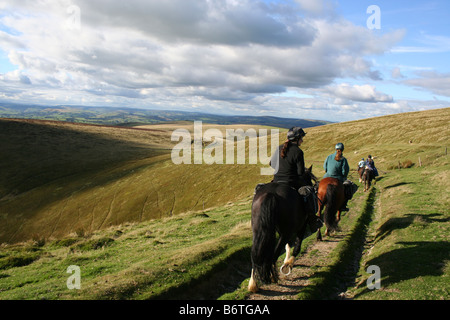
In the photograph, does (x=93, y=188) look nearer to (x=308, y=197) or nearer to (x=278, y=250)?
→ (x=308, y=197)

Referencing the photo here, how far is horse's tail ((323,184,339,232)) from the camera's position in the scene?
1154 centimetres

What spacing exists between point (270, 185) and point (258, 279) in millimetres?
2651

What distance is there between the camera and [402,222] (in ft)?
42.7

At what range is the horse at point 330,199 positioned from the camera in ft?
38.0

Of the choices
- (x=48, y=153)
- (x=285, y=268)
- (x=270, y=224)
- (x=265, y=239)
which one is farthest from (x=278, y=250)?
(x=48, y=153)

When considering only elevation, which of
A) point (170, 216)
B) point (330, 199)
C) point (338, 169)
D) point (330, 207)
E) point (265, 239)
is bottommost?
point (170, 216)

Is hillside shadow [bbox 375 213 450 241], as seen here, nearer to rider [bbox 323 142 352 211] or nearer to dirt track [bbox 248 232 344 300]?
dirt track [bbox 248 232 344 300]

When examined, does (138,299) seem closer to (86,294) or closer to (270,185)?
(86,294)

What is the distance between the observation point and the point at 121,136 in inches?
4808

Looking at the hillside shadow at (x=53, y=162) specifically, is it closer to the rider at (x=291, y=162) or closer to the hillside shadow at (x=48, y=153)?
the hillside shadow at (x=48, y=153)

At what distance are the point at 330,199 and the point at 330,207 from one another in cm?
37

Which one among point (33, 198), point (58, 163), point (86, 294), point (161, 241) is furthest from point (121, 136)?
point (86, 294)

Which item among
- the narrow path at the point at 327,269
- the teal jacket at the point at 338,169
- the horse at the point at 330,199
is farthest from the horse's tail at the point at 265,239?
the teal jacket at the point at 338,169

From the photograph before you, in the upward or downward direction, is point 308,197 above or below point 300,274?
above
